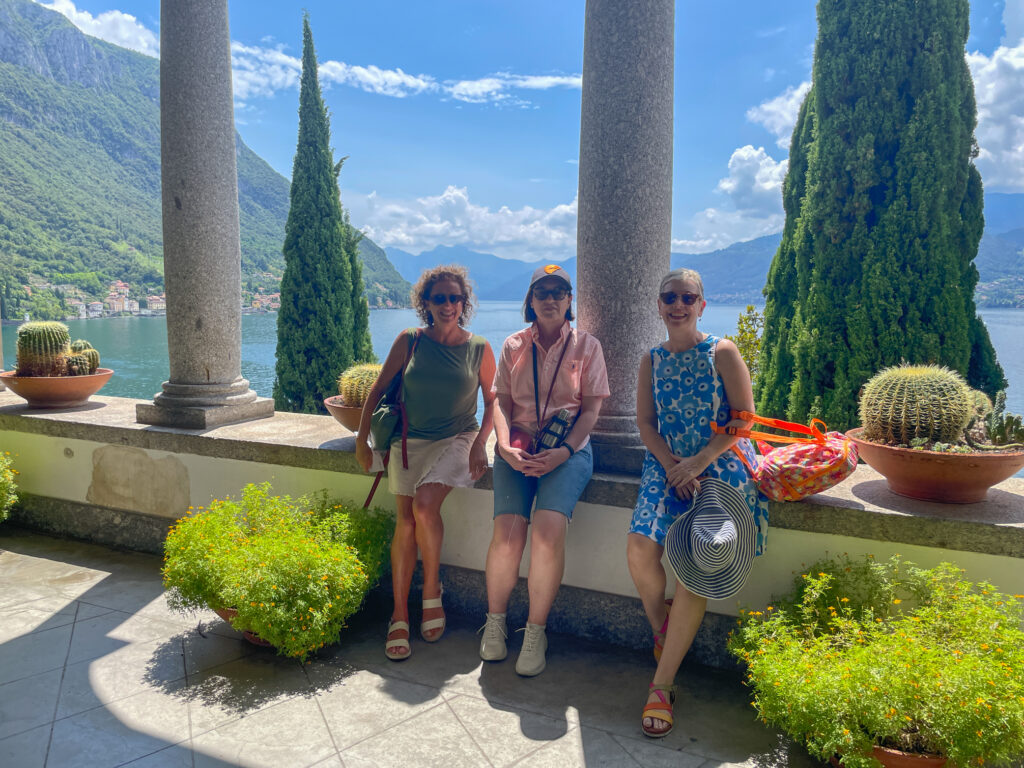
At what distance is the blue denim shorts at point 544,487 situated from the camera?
3084 millimetres

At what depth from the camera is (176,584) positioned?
127 inches

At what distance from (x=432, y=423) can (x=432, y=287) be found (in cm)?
69

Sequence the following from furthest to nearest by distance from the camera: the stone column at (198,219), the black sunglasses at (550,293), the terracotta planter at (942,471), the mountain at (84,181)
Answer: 1. the mountain at (84,181)
2. the stone column at (198,219)
3. the black sunglasses at (550,293)
4. the terracotta planter at (942,471)

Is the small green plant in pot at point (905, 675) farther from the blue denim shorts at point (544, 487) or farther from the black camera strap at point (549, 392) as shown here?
the black camera strap at point (549, 392)

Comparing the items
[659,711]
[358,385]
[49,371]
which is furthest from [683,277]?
[49,371]

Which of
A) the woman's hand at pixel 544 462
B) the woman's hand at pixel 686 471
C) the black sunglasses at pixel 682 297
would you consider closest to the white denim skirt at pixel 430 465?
the woman's hand at pixel 544 462

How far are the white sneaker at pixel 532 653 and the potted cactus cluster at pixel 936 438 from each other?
171cm

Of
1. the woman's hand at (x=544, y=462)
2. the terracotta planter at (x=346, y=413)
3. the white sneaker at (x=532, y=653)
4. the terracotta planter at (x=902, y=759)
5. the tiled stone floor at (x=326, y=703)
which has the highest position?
the terracotta planter at (x=346, y=413)

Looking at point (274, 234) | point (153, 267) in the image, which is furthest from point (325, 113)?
point (274, 234)

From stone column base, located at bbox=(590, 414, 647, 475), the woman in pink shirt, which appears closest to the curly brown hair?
the woman in pink shirt

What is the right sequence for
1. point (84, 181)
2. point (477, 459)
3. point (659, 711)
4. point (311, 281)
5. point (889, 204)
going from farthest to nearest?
point (84, 181)
point (311, 281)
point (889, 204)
point (477, 459)
point (659, 711)

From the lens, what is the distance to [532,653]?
308 centimetres

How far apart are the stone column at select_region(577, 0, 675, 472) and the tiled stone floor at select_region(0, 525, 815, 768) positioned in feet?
3.79

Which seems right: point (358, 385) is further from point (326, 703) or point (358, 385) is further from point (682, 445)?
point (682, 445)
